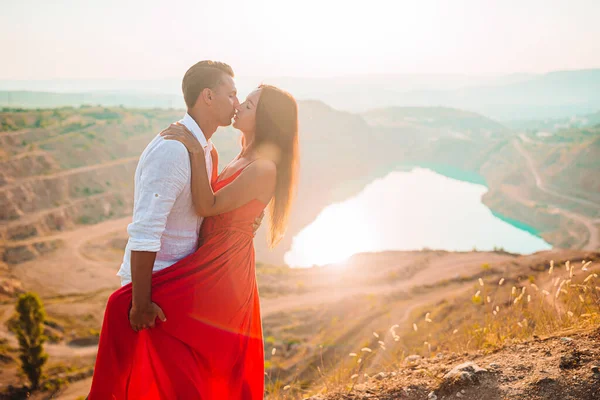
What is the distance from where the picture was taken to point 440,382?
3.60 meters

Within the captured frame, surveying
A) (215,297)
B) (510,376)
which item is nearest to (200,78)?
(215,297)

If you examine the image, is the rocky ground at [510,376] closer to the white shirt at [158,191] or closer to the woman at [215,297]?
the woman at [215,297]

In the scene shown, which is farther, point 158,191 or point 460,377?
point 460,377

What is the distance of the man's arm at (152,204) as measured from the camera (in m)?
2.36

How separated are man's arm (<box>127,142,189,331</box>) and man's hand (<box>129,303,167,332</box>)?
0.06 m

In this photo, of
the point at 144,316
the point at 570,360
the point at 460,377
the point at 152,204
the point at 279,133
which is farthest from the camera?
the point at 460,377

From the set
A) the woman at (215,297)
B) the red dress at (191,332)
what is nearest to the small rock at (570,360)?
the woman at (215,297)

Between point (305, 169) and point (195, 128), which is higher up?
point (195, 128)

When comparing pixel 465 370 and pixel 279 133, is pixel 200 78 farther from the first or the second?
pixel 465 370

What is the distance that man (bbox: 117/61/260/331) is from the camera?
7.79 ft

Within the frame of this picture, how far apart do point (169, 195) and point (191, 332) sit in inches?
35.0

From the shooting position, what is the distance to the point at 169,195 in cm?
240

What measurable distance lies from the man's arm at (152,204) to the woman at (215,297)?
99mm

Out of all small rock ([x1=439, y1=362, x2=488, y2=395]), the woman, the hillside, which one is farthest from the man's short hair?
the hillside
